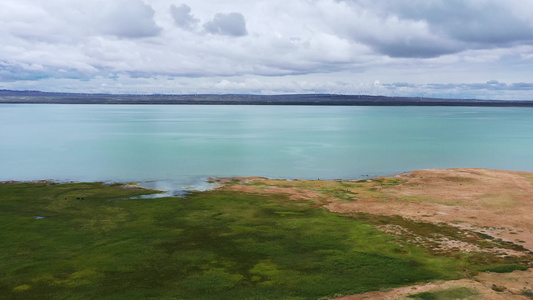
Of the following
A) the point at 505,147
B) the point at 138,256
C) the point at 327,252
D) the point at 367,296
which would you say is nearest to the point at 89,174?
the point at 138,256

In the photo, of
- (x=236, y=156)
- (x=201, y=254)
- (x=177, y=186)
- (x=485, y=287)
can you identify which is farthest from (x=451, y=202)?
(x=236, y=156)

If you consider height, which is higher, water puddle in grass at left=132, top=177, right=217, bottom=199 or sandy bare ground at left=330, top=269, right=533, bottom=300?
sandy bare ground at left=330, top=269, right=533, bottom=300

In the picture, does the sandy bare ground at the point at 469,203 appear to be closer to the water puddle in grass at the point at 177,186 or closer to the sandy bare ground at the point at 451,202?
the sandy bare ground at the point at 451,202

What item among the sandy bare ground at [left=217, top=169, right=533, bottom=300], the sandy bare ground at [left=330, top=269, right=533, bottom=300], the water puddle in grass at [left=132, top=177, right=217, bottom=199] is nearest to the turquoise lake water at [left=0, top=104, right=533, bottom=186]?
the water puddle in grass at [left=132, top=177, right=217, bottom=199]

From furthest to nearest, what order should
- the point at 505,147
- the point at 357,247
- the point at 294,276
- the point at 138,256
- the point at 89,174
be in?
the point at 505,147
the point at 89,174
the point at 357,247
the point at 138,256
the point at 294,276

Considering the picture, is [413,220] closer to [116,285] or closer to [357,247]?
[357,247]

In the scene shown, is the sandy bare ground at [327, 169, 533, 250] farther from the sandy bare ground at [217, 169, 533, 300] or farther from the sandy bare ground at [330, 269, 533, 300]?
the sandy bare ground at [330, 269, 533, 300]
